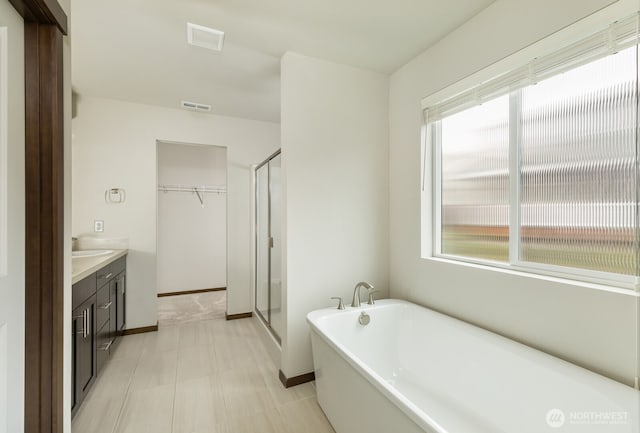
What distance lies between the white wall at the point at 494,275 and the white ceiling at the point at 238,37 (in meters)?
0.19

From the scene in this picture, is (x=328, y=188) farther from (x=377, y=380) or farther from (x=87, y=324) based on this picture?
(x=87, y=324)

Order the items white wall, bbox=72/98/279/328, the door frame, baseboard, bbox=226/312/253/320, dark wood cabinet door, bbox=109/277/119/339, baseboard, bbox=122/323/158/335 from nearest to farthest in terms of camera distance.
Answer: the door frame, dark wood cabinet door, bbox=109/277/119/339, white wall, bbox=72/98/279/328, baseboard, bbox=122/323/158/335, baseboard, bbox=226/312/253/320

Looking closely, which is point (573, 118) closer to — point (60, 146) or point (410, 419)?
point (410, 419)

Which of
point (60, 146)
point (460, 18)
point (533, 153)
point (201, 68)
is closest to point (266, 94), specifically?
point (201, 68)

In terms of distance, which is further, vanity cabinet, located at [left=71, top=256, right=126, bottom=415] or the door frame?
vanity cabinet, located at [left=71, top=256, right=126, bottom=415]

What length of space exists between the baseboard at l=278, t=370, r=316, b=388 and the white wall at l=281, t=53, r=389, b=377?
31mm

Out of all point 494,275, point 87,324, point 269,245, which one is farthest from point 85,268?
point 494,275

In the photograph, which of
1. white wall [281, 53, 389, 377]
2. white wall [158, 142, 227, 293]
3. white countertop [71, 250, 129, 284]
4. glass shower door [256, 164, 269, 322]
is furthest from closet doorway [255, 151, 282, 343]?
white wall [158, 142, 227, 293]

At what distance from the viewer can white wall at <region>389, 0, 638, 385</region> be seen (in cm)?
126

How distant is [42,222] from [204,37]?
155 centimetres

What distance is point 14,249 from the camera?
99cm

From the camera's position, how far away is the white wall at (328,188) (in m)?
2.20

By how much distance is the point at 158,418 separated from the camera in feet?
5.90

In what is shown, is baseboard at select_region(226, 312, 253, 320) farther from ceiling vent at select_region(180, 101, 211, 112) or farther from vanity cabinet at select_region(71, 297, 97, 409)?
ceiling vent at select_region(180, 101, 211, 112)
